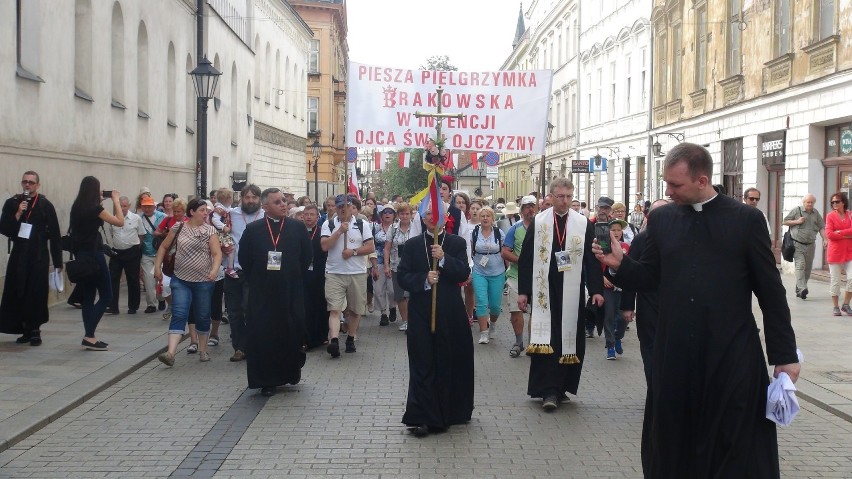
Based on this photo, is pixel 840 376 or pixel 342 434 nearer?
pixel 342 434

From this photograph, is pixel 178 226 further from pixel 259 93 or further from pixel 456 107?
pixel 259 93

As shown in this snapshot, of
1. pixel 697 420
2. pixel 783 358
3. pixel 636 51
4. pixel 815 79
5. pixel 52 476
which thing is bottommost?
pixel 52 476

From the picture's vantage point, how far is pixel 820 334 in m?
13.8

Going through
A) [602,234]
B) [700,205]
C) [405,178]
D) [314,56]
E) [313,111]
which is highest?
[314,56]

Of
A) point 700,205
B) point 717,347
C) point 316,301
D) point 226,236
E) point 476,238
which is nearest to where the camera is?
point 717,347

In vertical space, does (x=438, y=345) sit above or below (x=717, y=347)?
below

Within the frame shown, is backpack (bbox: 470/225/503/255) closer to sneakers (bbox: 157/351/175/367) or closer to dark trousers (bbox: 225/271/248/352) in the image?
dark trousers (bbox: 225/271/248/352)

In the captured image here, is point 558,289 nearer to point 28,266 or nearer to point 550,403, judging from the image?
point 550,403

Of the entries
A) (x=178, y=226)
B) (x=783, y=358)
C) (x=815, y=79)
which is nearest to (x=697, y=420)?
(x=783, y=358)

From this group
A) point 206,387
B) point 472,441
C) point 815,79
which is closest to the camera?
→ point 472,441

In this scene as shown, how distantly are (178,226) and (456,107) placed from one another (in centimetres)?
585

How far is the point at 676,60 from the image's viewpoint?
3372 cm

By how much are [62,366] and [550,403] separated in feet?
16.6

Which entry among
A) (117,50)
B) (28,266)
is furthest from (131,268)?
(117,50)
